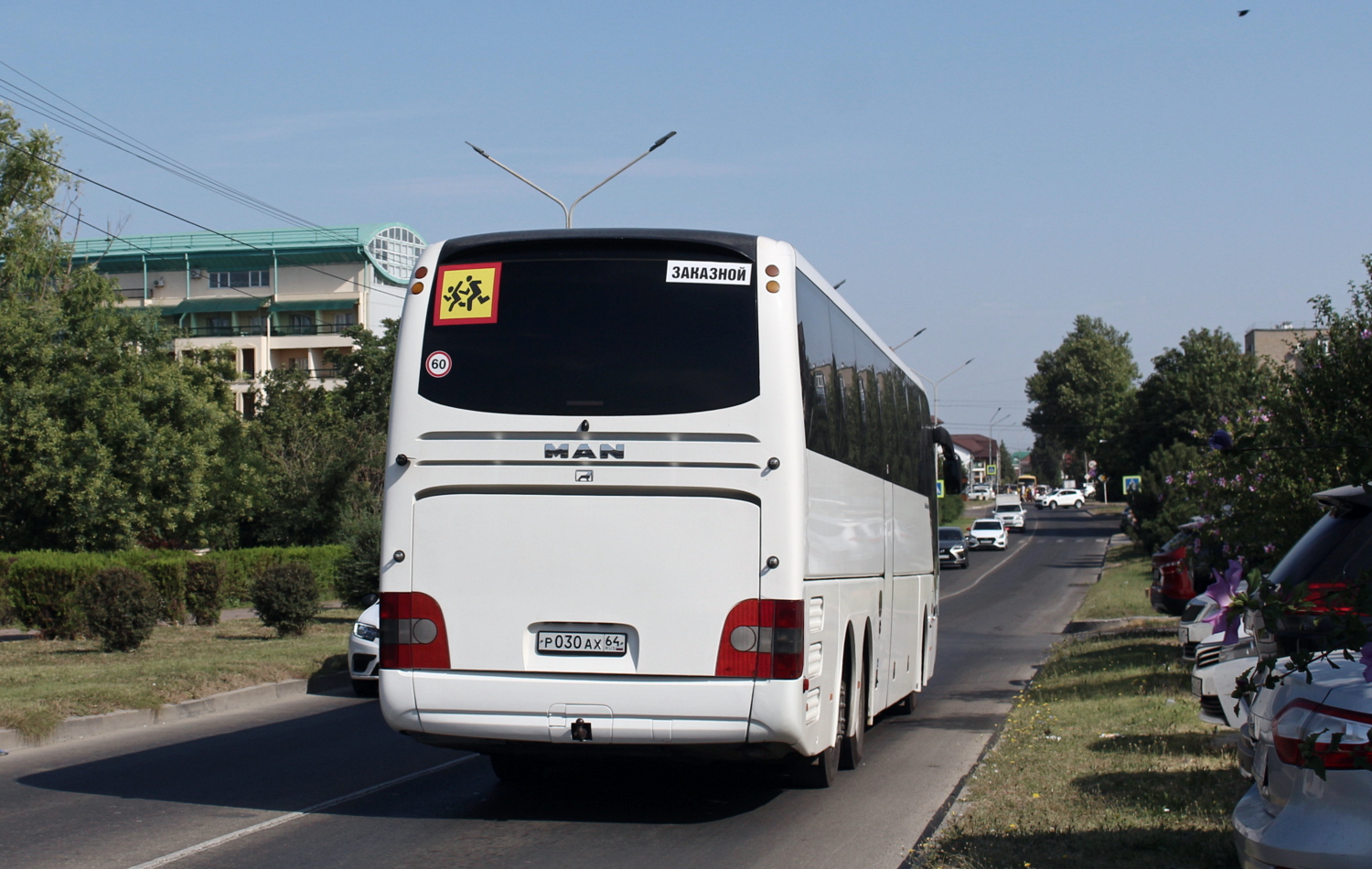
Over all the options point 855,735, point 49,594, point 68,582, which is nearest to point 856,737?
point 855,735

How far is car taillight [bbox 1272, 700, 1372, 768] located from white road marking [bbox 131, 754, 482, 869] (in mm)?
5394

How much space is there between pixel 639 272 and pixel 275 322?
274 feet

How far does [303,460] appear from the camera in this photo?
39.3 metres

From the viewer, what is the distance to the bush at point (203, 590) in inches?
930

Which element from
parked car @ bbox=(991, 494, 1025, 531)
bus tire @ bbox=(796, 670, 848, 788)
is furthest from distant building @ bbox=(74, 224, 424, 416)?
bus tire @ bbox=(796, 670, 848, 788)

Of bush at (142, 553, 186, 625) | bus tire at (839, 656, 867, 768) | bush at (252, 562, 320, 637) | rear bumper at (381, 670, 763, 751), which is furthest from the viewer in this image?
bush at (142, 553, 186, 625)

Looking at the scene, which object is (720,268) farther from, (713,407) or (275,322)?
(275,322)

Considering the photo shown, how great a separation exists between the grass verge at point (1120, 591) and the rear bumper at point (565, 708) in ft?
56.7

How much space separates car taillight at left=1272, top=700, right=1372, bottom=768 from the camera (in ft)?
12.1

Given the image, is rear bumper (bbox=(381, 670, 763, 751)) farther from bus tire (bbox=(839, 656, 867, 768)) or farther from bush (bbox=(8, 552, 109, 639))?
bush (bbox=(8, 552, 109, 639))

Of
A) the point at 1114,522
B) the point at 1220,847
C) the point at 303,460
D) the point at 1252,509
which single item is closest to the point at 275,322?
the point at 303,460

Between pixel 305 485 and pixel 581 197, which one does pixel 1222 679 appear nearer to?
pixel 581 197

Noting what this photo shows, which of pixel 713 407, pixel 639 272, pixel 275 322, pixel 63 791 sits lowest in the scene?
pixel 63 791

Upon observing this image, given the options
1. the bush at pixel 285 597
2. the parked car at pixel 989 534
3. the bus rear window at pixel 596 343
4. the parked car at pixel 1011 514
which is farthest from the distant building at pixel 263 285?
the bus rear window at pixel 596 343
